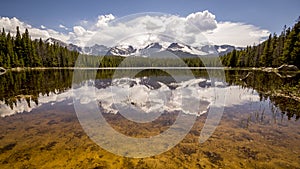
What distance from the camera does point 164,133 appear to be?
9.95m

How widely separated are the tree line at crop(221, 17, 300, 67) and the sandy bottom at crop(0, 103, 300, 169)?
5314cm

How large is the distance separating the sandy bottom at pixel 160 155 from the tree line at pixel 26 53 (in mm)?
65596

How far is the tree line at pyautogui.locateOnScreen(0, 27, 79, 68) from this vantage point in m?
64.3

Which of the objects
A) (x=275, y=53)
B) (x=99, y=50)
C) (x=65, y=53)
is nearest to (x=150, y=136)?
(x=99, y=50)

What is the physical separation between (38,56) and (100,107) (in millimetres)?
78953

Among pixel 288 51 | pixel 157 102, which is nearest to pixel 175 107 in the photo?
pixel 157 102

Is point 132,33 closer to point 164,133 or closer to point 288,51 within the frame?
point 164,133

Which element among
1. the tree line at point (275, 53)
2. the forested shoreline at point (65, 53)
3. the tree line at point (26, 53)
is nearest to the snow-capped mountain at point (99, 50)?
the forested shoreline at point (65, 53)

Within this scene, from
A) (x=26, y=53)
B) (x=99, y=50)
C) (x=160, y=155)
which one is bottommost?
(x=160, y=155)

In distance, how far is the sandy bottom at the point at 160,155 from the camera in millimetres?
6913

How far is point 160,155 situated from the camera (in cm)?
762

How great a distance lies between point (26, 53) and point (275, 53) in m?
93.3

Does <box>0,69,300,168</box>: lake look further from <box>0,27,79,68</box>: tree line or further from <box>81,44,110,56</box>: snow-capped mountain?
<box>0,27,79,68</box>: tree line

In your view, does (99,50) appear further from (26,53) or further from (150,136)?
(26,53)
